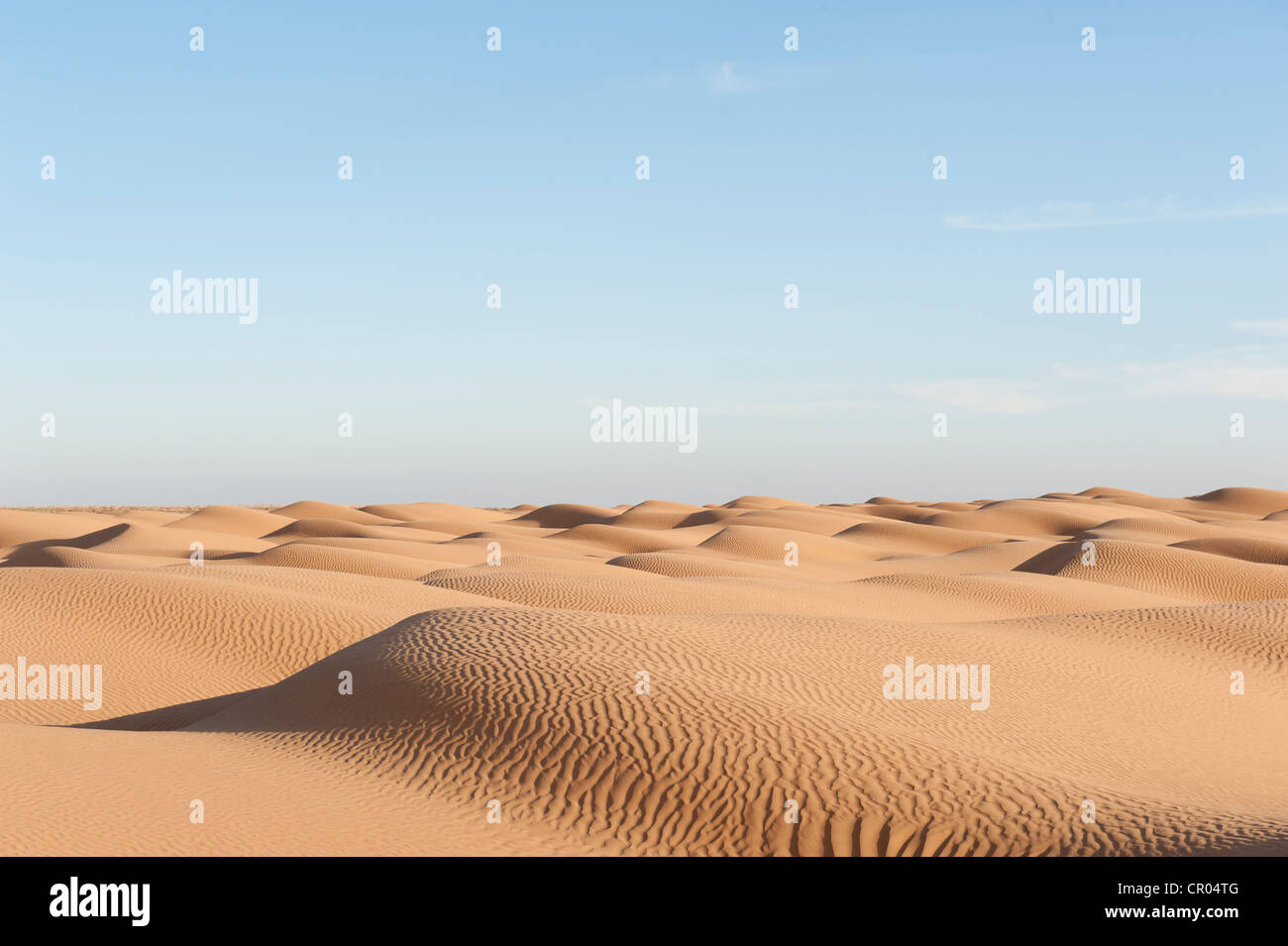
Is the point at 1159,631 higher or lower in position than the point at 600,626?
lower

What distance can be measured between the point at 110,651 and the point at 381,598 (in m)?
5.70

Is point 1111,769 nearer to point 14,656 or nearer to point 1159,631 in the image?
point 1159,631

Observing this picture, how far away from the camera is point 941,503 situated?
93.1m

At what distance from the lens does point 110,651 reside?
1708 centimetres

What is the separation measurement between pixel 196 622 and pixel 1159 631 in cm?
1692

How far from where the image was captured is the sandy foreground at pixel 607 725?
8.27 m

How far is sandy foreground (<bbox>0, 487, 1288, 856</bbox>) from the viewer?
8.27m

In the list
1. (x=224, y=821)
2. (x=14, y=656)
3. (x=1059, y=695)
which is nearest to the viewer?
(x=224, y=821)

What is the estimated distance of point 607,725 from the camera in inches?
403

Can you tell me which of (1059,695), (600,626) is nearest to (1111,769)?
(1059,695)
